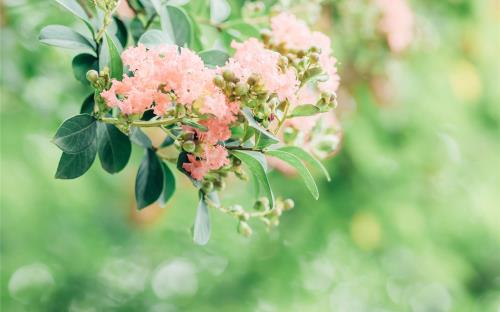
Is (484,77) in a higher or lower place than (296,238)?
higher

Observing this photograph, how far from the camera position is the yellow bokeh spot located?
249 cm

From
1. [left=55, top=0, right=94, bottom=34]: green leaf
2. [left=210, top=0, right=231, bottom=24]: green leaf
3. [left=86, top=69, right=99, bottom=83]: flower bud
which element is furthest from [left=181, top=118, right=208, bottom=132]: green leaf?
[left=210, top=0, right=231, bottom=24]: green leaf

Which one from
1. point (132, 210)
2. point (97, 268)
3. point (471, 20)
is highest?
point (471, 20)

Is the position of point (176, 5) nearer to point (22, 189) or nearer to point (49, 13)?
point (49, 13)

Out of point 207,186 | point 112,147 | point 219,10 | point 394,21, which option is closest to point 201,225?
point 207,186

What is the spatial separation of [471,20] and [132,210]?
5.37 ft

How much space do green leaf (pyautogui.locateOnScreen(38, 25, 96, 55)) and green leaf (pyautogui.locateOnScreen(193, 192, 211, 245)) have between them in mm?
261

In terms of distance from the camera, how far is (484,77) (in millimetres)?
2750

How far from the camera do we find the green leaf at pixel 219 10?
1091mm

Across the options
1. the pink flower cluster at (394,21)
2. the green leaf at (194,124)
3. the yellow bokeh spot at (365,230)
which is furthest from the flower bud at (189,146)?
the yellow bokeh spot at (365,230)

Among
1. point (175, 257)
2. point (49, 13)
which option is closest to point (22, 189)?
point (49, 13)

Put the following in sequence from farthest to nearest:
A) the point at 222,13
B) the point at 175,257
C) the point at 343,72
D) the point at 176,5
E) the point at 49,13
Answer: the point at 175,257 → the point at 343,72 → the point at 49,13 → the point at 222,13 → the point at 176,5

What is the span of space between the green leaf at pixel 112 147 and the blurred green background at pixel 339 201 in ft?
3.99

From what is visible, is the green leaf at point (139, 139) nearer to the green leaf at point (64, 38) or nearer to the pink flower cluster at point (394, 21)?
the green leaf at point (64, 38)
